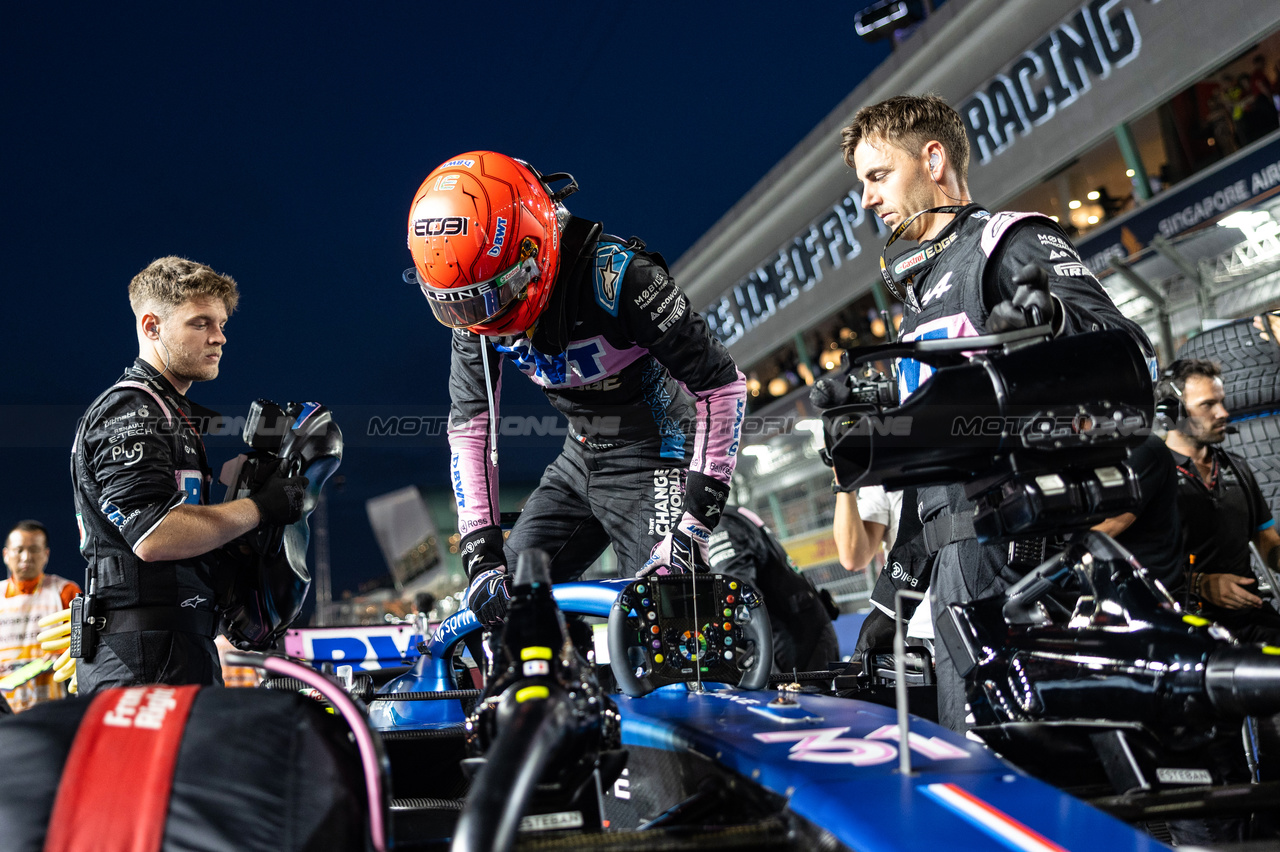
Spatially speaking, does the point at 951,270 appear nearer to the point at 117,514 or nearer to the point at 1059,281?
the point at 1059,281

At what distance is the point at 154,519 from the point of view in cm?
286

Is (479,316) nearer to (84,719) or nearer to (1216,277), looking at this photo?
(84,719)

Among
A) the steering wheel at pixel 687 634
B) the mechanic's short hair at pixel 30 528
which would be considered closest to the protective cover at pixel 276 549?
the steering wheel at pixel 687 634

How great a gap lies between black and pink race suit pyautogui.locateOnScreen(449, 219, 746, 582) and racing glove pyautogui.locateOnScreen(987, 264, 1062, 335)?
1.34 metres

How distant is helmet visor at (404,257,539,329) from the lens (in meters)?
2.67

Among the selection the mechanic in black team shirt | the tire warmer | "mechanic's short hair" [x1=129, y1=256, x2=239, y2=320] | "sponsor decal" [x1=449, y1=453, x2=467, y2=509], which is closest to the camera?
the tire warmer

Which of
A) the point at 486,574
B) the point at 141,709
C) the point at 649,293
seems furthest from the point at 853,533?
the point at 141,709

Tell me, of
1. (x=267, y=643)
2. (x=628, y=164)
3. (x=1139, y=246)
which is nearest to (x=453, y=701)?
(x=267, y=643)

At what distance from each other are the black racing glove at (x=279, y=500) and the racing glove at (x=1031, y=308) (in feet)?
8.18

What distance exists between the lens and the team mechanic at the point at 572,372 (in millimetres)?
2672

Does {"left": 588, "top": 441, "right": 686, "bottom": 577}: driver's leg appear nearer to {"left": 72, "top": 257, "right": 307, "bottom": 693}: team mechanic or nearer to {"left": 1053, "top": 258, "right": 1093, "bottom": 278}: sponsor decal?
{"left": 72, "top": 257, "right": 307, "bottom": 693}: team mechanic

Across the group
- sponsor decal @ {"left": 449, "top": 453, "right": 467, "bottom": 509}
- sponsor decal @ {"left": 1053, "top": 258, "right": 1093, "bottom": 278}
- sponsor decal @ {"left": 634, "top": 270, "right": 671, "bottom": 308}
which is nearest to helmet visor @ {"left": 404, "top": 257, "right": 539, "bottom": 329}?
sponsor decal @ {"left": 634, "top": 270, "right": 671, "bottom": 308}

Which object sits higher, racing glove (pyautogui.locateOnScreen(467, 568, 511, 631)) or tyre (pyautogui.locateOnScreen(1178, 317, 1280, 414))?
tyre (pyautogui.locateOnScreen(1178, 317, 1280, 414))

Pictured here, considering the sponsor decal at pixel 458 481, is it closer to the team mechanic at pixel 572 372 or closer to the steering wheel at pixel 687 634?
the team mechanic at pixel 572 372
